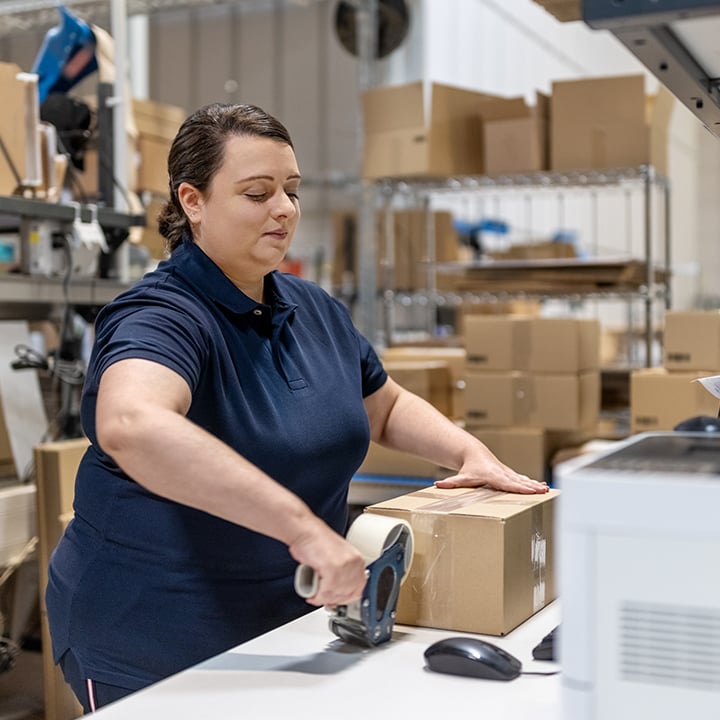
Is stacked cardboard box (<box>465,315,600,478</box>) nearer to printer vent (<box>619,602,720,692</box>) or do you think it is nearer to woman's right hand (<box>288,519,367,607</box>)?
woman's right hand (<box>288,519,367,607</box>)

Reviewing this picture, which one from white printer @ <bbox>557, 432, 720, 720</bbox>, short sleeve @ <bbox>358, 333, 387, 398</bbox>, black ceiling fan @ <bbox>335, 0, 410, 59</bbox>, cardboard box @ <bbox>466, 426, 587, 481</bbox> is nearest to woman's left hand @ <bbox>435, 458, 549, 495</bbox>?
short sleeve @ <bbox>358, 333, 387, 398</bbox>

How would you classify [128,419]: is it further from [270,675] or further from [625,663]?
[625,663]

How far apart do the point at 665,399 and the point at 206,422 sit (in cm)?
199

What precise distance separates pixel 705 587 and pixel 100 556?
0.88 m

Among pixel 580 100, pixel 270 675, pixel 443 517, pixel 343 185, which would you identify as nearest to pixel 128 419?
pixel 270 675

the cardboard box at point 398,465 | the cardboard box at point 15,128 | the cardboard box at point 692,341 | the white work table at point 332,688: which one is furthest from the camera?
the cardboard box at point 398,465

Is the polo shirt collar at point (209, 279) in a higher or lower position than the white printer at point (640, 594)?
higher

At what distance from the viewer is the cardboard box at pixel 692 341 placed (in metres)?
3.02

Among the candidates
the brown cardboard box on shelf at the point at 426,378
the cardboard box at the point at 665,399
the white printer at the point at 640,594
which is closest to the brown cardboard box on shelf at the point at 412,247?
the brown cardboard box on shelf at the point at 426,378

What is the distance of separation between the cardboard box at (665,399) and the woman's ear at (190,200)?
1.89 meters

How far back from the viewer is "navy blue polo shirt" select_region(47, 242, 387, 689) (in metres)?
1.39

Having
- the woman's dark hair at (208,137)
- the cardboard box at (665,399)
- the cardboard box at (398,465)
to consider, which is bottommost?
the cardboard box at (398,465)

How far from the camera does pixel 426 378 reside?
3455 mm

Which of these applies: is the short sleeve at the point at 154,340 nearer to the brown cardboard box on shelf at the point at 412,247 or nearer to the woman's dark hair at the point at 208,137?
the woman's dark hair at the point at 208,137
